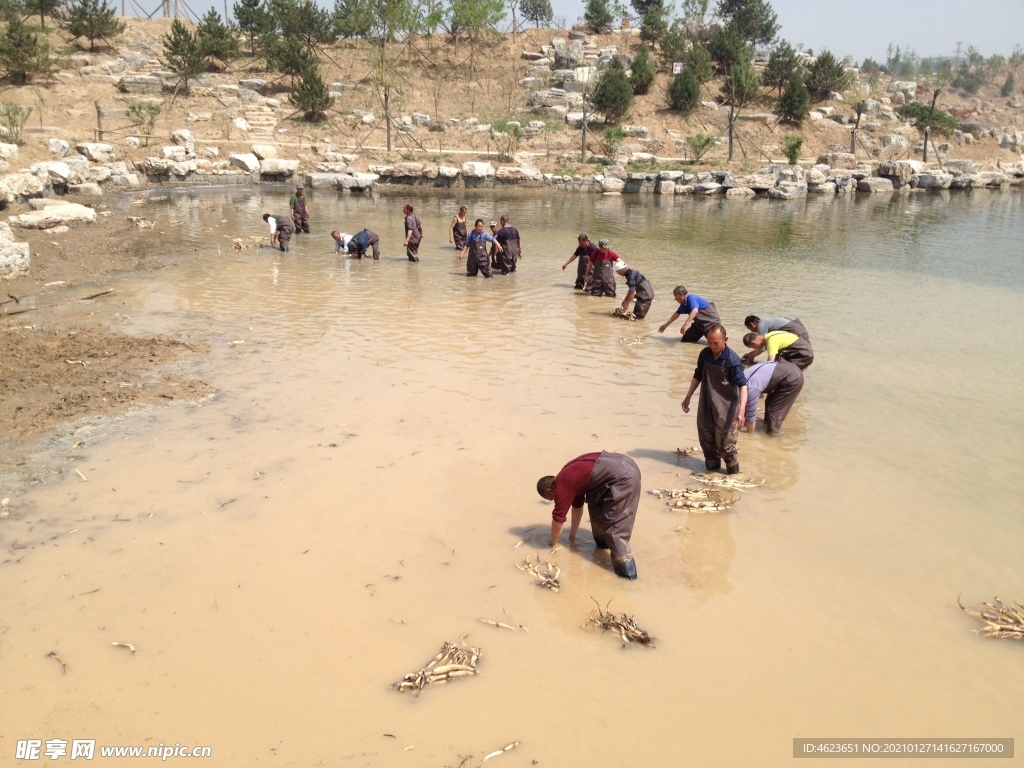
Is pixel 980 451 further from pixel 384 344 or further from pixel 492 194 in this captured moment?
pixel 492 194

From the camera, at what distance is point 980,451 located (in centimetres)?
670

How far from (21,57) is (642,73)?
1404 inches

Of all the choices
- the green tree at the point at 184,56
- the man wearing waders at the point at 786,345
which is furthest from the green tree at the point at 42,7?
the man wearing waders at the point at 786,345

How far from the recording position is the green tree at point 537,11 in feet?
181

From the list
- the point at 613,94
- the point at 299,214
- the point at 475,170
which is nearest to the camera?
the point at 299,214

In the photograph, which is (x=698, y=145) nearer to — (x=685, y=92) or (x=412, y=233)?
(x=685, y=92)

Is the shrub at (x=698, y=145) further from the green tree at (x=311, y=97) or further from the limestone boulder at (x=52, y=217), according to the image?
the limestone boulder at (x=52, y=217)

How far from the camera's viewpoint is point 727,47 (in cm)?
4856

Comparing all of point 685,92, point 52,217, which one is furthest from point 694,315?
point 685,92

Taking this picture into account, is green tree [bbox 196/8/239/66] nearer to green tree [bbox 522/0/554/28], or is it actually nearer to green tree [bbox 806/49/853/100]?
green tree [bbox 522/0/554/28]

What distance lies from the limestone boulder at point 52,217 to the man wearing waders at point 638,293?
46.3 ft

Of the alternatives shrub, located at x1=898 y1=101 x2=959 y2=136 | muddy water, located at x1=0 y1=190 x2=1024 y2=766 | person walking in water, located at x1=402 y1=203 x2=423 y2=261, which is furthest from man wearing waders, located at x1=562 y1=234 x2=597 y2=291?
shrub, located at x1=898 y1=101 x2=959 y2=136

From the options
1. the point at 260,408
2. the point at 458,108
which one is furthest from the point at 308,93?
the point at 260,408

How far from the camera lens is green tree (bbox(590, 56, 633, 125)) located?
40.7m
